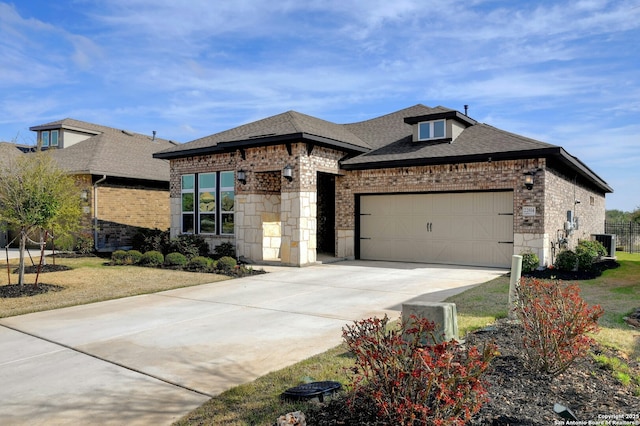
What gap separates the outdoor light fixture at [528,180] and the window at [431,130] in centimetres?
347

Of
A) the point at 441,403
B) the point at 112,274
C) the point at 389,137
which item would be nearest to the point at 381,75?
the point at 389,137

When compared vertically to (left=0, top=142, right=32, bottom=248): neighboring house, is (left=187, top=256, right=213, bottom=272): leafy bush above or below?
below

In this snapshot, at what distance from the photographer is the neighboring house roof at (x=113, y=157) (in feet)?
61.8

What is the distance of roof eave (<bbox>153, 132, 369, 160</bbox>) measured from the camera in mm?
13523

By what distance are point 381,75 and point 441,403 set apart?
503 inches

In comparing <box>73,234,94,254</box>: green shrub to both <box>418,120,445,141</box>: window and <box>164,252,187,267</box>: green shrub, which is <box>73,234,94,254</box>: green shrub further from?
<box>418,120,445,141</box>: window

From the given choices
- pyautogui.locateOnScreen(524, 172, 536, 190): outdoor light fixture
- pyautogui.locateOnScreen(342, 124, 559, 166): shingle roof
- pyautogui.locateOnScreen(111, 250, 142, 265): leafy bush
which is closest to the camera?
pyautogui.locateOnScreen(524, 172, 536, 190): outdoor light fixture

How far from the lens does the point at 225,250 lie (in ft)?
50.1

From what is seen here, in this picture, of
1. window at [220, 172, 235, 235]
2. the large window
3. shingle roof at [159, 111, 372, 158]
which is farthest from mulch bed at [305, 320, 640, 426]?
the large window

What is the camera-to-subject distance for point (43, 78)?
1808 centimetres

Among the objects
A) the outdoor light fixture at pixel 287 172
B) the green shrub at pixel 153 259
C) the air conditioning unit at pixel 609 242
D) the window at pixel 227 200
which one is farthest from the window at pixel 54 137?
the air conditioning unit at pixel 609 242

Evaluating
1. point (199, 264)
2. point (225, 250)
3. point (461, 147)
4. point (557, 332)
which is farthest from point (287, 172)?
point (557, 332)

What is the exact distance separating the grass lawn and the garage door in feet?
20.8

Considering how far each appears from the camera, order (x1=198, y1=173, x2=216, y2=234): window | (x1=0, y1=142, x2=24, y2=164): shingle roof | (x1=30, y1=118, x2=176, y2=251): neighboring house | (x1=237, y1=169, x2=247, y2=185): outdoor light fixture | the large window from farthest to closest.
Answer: (x1=0, y1=142, x2=24, y2=164): shingle roof, (x1=30, y1=118, x2=176, y2=251): neighboring house, (x1=198, y1=173, x2=216, y2=234): window, the large window, (x1=237, y1=169, x2=247, y2=185): outdoor light fixture
